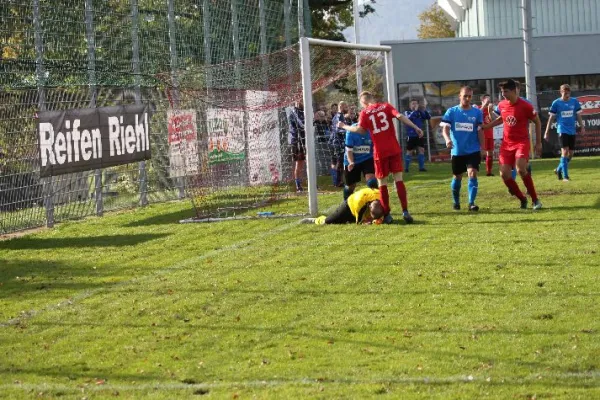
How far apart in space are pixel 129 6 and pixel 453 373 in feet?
55.5

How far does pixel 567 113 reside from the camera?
23.2 meters

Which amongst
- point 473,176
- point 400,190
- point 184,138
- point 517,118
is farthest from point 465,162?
point 184,138

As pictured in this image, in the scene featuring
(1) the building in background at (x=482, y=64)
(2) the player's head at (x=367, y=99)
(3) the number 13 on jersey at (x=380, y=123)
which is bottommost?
(3) the number 13 on jersey at (x=380, y=123)

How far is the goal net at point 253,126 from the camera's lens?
763 inches

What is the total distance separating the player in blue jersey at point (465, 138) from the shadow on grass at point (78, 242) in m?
4.66

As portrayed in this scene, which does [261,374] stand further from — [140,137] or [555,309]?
[140,137]

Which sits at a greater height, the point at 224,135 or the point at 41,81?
the point at 41,81

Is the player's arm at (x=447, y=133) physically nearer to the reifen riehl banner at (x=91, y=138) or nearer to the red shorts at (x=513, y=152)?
the red shorts at (x=513, y=152)

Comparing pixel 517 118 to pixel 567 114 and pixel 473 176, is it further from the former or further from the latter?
pixel 567 114

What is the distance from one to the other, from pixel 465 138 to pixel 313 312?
340 inches

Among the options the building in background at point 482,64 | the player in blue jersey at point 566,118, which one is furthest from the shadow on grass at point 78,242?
the building in background at point 482,64

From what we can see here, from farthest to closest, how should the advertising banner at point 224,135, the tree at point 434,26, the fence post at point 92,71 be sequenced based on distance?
the tree at point 434,26 < the fence post at point 92,71 < the advertising banner at point 224,135

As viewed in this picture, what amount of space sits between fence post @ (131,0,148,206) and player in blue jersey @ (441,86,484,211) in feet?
24.0

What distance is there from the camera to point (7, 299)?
36.5 ft
